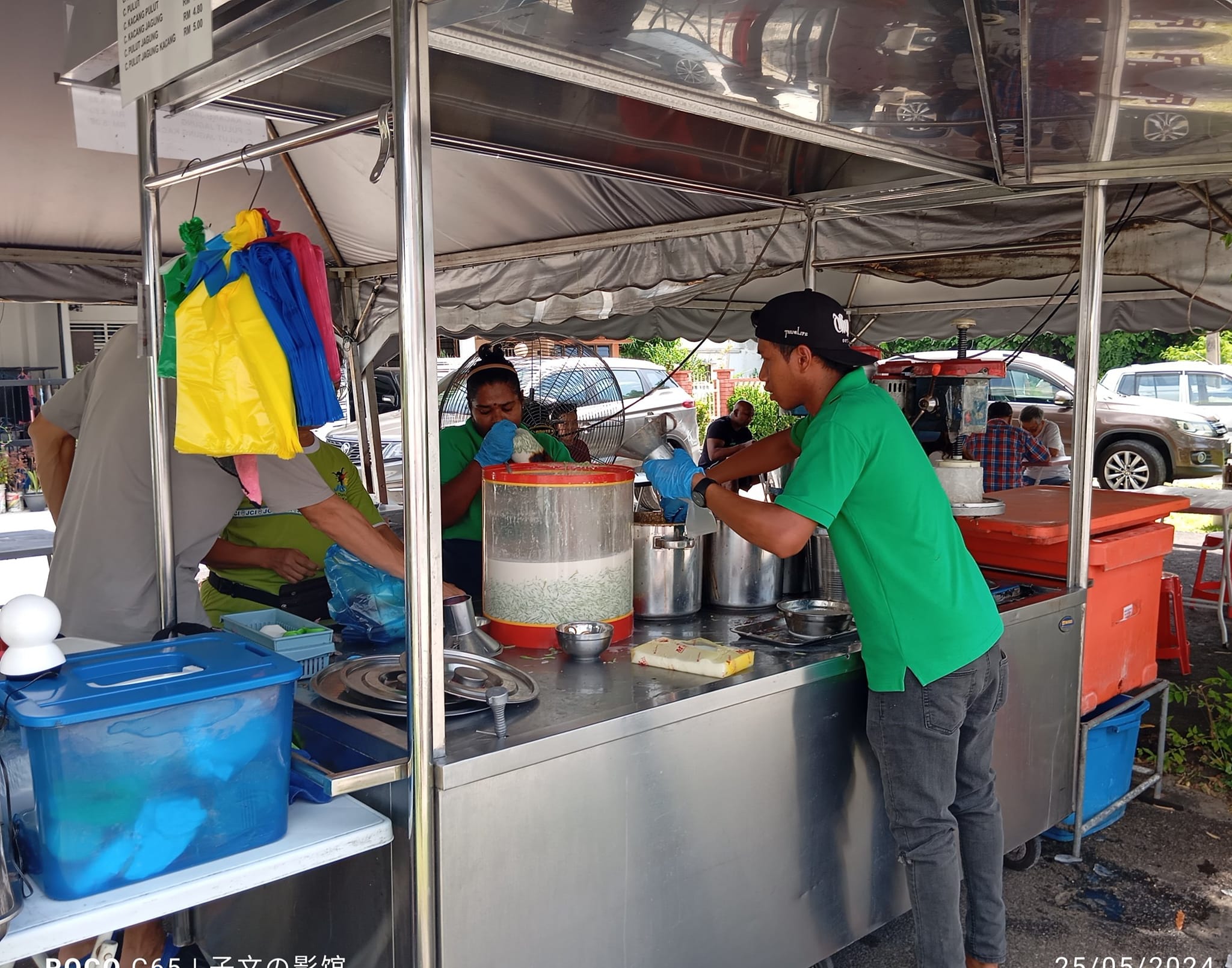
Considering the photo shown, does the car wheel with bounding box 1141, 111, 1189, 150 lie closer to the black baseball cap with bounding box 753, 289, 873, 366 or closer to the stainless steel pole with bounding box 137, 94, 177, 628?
the black baseball cap with bounding box 753, 289, 873, 366

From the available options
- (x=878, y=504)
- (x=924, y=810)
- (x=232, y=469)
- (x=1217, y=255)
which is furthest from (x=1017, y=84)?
(x=1217, y=255)

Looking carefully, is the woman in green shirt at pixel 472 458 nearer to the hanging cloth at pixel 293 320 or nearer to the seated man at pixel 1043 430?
the hanging cloth at pixel 293 320

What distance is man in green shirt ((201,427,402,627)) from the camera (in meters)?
2.88

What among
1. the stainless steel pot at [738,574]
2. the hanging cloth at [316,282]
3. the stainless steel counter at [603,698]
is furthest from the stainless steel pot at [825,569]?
the hanging cloth at [316,282]

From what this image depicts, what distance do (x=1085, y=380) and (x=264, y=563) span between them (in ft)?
8.50

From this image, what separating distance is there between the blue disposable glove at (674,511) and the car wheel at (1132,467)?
10.7 meters

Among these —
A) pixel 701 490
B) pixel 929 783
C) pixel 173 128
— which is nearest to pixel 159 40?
pixel 173 128

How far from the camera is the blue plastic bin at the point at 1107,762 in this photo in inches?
128

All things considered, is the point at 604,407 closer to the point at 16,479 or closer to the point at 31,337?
the point at 16,479

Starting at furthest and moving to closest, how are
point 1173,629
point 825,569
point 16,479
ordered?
point 16,479, point 1173,629, point 825,569

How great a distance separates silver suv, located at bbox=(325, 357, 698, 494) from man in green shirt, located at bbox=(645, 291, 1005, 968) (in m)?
2.42

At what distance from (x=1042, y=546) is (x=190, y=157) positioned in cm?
275

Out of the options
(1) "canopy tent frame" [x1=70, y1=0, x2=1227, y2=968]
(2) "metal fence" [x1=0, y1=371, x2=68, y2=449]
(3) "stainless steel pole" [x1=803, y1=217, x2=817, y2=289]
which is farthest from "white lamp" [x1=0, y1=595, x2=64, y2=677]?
(2) "metal fence" [x1=0, y1=371, x2=68, y2=449]

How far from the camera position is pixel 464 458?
3.53 meters
